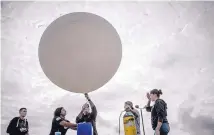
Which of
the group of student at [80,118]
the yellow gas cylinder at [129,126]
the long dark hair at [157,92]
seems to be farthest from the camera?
the long dark hair at [157,92]

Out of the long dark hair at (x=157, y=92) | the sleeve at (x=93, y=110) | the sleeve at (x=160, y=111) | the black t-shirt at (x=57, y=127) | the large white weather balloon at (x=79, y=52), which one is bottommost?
the black t-shirt at (x=57, y=127)

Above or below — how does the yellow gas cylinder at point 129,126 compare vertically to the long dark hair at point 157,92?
below

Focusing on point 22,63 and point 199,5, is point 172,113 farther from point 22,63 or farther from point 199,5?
point 22,63

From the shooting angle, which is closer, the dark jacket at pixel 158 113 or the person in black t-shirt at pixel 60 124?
the dark jacket at pixel 158 113

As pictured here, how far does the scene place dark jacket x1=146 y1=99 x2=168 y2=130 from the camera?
1.82 meters

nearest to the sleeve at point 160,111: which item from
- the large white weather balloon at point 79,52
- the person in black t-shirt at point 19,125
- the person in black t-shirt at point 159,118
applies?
the person in black t-shirt at point 159,118

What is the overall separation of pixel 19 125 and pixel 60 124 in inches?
15.2

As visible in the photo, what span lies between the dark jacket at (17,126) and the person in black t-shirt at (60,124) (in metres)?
0.26

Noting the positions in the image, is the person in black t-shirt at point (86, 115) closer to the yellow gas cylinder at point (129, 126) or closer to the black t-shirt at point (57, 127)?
the black t-shirt at point (57, 127)

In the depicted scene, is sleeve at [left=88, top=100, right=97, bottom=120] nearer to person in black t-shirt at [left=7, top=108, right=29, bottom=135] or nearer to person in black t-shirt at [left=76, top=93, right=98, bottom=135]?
person in black t-shirt at [left=76, top=93, right=98, bottom=135]

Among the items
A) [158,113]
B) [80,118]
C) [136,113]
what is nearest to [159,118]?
[158,113]

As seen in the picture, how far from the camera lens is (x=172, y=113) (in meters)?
2.01

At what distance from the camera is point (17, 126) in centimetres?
204

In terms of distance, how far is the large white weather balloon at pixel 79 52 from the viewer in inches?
64.1
